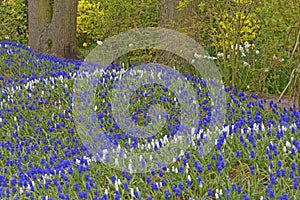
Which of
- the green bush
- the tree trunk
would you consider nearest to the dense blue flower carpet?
the tree trunk

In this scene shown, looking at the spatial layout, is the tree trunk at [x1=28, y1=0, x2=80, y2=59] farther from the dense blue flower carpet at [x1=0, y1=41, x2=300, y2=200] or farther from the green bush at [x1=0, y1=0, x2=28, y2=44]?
the green bush at [x1=0, y1=0, x2=28, y2=44]

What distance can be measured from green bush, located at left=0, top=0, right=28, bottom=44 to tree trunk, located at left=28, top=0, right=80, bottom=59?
4093 millimetres

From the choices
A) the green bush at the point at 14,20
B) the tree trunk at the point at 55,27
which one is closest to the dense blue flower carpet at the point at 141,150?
the tree trunk at the point at 55,27

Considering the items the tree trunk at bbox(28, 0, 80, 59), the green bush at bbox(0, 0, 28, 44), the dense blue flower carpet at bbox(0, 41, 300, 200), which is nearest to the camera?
the dense blue flower carpet at bbox(0, 41, 300, 200)

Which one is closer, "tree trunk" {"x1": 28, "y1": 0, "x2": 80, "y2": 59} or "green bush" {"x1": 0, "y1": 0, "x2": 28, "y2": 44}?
"tree trunk" {"x1": 28, "y1": 0, "x2": 80, "y2": 59}

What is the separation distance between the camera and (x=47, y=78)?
9031mm

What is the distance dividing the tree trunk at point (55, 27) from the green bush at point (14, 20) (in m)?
4.09

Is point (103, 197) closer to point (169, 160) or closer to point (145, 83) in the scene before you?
point (169, 160)

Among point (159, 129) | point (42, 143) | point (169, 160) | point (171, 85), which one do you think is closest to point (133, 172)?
point (169, 160)

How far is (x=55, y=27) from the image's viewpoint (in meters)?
12.1

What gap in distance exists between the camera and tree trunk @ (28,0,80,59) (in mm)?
11945

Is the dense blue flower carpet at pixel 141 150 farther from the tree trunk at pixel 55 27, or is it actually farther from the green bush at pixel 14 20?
the green bush at pixel 14 20

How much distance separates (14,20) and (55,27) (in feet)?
17.6

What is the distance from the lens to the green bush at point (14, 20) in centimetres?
1683
